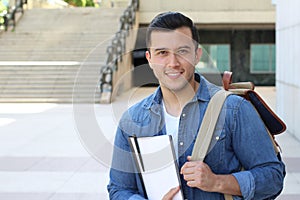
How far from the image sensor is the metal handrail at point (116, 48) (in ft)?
62.6

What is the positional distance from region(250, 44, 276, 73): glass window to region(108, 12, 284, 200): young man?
27025 millimetres

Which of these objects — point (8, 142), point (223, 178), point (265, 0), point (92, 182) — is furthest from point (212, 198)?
point (265, 0)

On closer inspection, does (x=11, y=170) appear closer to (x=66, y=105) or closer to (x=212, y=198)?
(x=212, y=198)

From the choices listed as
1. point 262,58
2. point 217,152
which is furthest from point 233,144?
point 262,58

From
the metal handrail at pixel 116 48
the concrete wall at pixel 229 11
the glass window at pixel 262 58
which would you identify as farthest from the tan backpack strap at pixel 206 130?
the glass window at pixel 262 58

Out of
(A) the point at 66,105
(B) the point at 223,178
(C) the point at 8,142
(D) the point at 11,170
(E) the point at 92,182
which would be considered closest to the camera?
(B) the point at 223,178

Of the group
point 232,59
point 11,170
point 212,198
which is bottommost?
point 232,59

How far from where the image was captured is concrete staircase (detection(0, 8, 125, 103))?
19.6 meters

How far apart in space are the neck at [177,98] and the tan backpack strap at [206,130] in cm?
13

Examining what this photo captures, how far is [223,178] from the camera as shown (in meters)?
2.05

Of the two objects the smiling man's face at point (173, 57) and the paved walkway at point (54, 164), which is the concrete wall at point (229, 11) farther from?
the smiling man's face at point (173, 57)

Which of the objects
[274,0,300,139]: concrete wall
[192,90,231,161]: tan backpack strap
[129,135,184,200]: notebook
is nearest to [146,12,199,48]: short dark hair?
[192,90,231,161]: tan backpack strap

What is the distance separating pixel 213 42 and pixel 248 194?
26.9 metres

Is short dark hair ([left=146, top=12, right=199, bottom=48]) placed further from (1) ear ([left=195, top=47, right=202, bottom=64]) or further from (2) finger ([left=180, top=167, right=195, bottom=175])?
(2) finger ([left=180, top=167, right=195, bottom=175])
